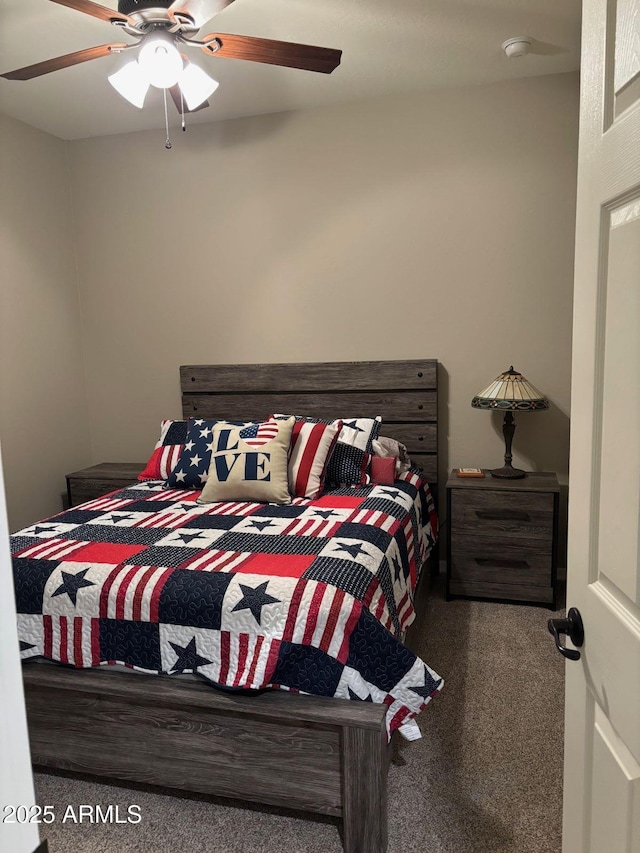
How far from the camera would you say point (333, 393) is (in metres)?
3.71

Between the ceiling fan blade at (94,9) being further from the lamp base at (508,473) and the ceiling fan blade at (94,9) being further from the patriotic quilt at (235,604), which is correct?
the lamp base at (508,473)

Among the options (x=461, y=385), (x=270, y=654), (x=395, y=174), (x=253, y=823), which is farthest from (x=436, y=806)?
(x=395, y=174)

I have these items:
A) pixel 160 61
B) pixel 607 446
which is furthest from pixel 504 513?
pixel 160 61

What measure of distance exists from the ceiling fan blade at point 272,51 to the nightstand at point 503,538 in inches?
79.2

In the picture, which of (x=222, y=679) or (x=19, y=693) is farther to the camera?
(x=222, y=679)

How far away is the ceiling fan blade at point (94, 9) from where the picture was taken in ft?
6.30

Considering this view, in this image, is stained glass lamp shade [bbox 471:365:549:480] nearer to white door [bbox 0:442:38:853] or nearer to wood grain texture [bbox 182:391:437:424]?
wood grain texture [bbox 182:391:437:424]

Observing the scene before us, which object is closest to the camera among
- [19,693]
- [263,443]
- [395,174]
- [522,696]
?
[19,693]

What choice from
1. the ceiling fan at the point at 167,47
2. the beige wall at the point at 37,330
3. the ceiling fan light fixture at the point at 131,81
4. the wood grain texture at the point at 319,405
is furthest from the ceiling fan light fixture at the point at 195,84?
the wood grain texture at the point at 319,405

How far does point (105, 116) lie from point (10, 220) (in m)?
0.79

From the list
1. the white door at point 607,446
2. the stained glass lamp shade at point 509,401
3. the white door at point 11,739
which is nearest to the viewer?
the white door at point 11,739

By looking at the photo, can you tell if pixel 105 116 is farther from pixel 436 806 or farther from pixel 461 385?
pixel 436 806

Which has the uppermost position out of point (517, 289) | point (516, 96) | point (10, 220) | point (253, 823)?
point (516, 96)

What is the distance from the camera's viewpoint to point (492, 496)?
3248mm
